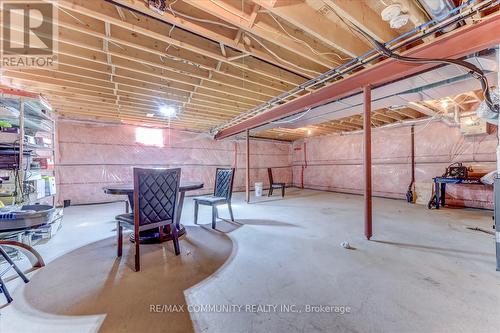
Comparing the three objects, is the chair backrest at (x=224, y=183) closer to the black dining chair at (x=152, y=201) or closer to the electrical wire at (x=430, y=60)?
the black dining chair at (x=152, y=201)

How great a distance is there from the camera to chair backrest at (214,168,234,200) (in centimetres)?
346

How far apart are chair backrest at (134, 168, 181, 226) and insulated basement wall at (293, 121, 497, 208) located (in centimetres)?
611

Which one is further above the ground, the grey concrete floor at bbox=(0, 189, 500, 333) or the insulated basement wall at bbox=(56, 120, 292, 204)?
the insulated basement wall at bbox=(56, 120, 292, 204)

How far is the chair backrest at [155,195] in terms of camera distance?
1.96 meters

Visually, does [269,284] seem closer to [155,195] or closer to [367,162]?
[155,195]

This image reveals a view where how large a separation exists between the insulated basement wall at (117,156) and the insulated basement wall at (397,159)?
3.21 m

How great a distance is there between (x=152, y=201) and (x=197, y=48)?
1846 millimetres

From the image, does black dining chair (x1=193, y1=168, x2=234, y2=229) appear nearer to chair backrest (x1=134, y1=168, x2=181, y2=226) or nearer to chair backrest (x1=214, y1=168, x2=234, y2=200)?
chair backrest (x1=214, y1=168, x2=234, y2=200)

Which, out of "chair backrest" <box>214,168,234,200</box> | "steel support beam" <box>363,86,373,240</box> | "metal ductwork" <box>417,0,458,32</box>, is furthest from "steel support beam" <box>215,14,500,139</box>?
"chair backrest" <box>214,168,234,200</box>

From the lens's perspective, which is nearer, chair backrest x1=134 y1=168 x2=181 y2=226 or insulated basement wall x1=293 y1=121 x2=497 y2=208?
chair backrest x1=134 y1=168 x2=181 y2=226

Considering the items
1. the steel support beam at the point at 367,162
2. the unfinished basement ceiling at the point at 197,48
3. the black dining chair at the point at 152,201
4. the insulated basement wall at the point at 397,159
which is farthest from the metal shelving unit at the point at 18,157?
the insulated basement wall at the point at 397,159

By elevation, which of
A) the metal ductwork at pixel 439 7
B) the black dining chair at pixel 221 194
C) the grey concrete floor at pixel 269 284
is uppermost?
the metal ductwork at pixel 439 7

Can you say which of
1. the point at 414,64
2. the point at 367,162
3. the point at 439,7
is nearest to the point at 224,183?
the point at 367,162

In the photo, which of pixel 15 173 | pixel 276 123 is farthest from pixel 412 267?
pixel 15 173
